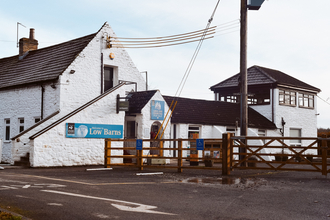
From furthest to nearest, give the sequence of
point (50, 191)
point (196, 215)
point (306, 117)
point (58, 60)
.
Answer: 1. point (306, 117)
2. point (58, 60)
3. point (50, 191)
4. point (196, 215)

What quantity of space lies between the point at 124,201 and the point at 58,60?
16.6 meters

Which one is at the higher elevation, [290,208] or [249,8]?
[249,8]

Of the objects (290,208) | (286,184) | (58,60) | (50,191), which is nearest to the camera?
(290,208)

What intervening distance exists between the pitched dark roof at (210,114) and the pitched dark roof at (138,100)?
3.68m

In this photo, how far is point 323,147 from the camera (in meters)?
13.2

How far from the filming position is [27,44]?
91.4 ft

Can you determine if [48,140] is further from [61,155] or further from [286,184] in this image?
[286,184]

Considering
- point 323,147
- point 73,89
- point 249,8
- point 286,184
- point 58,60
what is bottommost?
point 286,184

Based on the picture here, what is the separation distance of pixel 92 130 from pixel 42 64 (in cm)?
636

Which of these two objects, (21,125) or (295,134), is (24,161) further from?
(295,134)

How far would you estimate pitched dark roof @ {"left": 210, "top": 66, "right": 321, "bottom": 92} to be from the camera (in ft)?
115

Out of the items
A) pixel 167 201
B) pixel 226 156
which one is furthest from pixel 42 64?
pixel 167 201

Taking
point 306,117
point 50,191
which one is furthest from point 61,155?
point 306,117

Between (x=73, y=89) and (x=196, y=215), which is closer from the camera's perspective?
(x=196, y=215)
